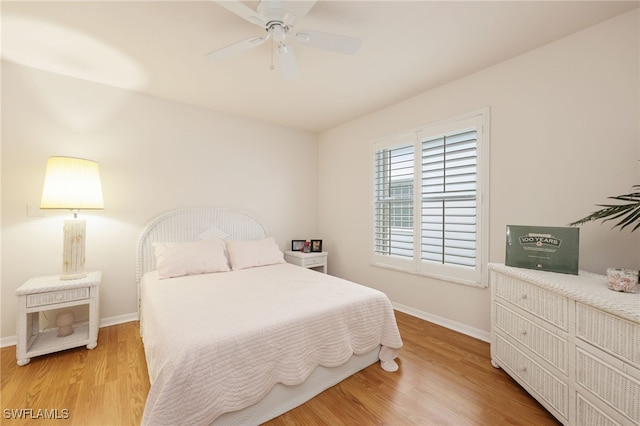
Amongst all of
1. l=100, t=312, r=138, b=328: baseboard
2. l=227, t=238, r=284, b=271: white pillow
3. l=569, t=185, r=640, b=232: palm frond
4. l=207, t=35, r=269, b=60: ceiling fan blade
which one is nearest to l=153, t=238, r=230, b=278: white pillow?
l=227, t=238, r=284, b=271: white pillow

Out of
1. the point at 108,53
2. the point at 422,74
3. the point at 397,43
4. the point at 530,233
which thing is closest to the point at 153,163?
the point at 108,53

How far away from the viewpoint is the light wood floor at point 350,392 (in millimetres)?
1565

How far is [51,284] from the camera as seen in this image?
2.21 metres

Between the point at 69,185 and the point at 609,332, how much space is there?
3799 mm

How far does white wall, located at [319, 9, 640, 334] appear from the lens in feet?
5.94

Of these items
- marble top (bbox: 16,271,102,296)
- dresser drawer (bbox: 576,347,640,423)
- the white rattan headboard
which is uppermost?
the white rattan headboard

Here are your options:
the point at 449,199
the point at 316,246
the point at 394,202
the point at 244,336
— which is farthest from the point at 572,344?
the point at 316,246

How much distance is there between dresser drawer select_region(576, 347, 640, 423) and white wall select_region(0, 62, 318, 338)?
3.41 m

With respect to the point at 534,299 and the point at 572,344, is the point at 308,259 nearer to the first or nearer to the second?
the point at 534,299

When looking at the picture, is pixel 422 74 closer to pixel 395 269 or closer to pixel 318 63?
pixel 318 63

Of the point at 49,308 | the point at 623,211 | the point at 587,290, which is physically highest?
the point at 623,211

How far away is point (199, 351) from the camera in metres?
1.33

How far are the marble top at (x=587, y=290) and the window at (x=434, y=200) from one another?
745 mm

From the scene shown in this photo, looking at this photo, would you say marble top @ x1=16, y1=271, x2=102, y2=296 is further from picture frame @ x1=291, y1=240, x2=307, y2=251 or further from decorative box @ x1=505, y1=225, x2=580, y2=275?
decorative box @ x1=505, y1=225, x2=580, y2=275
